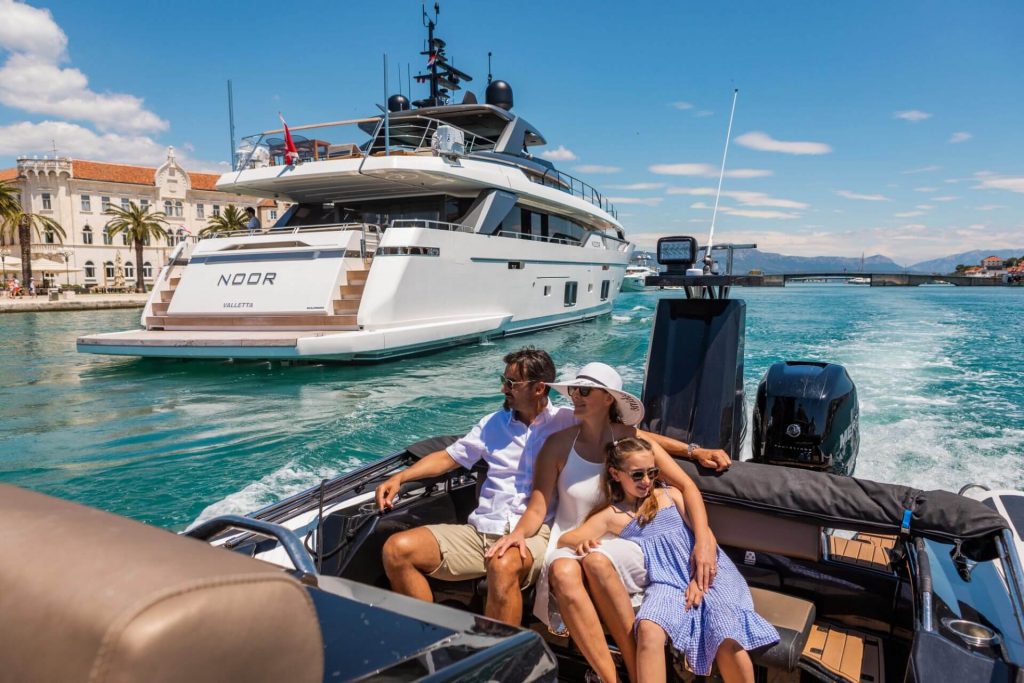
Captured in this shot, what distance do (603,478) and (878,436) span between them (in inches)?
241

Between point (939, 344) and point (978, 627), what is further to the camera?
point (939, 344)

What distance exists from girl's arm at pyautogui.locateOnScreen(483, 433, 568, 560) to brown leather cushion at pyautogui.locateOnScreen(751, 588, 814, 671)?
886 millimetres

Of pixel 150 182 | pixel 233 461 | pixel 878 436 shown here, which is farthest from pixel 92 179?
pixel 878 436

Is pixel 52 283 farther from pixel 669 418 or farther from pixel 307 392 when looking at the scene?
pixel 669 418

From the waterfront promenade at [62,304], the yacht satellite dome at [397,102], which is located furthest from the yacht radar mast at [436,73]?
the waterfront promenade at [62,304]

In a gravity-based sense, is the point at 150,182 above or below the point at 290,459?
above

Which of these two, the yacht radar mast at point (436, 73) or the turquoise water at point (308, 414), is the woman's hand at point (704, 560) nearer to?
the turquoise water at point (308, 414)

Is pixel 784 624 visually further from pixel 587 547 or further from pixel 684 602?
Result: pixel 587 547

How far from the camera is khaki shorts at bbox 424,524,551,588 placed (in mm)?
2646

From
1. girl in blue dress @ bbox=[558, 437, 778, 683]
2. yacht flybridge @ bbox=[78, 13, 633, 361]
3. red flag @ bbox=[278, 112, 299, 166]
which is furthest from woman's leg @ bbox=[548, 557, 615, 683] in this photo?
red flag @ bbox=[278, 112, 299, 166]

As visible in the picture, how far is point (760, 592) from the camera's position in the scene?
2.66 meters

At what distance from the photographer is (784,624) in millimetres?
2375

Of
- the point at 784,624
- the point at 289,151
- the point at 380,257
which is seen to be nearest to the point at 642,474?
the point at 784,624

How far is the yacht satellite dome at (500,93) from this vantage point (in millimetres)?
22578
